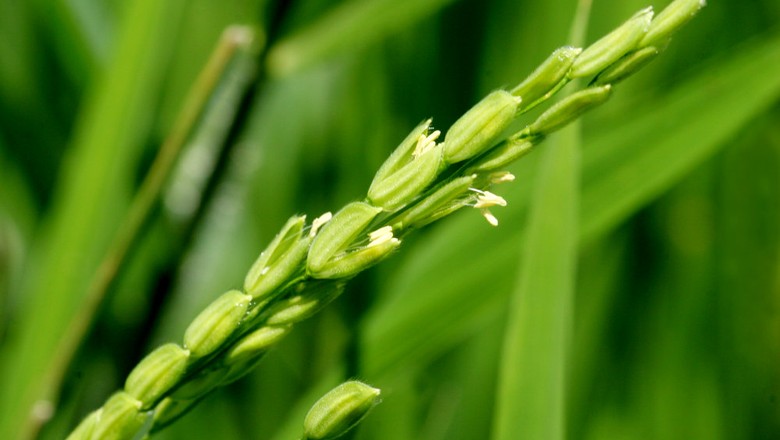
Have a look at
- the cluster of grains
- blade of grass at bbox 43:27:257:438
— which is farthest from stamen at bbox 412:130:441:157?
blade of grass at bbox 43:27:257:438

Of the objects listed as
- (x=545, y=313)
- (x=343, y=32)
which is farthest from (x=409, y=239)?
(x=545, y=313)

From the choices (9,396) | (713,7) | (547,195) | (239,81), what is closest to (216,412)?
(9,396)

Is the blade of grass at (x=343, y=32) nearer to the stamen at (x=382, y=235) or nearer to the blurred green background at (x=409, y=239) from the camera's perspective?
the blurred green background at (x=409, y=239)

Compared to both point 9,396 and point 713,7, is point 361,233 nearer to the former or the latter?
point 9,396

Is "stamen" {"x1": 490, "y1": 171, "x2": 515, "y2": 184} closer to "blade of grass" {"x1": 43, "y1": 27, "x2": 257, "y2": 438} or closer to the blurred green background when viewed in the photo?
the blurred green background

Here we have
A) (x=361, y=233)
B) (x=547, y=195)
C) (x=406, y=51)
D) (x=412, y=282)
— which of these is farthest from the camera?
(x=406, y=51)

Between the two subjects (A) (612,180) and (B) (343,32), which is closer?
(A) (612,180)

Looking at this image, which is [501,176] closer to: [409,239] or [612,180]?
[612,180]
